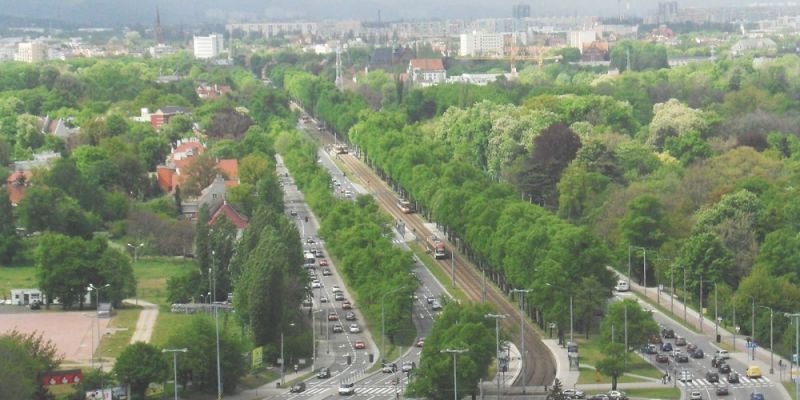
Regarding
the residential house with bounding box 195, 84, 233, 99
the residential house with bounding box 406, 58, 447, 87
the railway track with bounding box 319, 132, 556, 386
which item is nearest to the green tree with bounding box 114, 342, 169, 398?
the railway track with bounding box 319, 132, 556, 386

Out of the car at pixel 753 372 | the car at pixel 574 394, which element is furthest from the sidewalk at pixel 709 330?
the car at pixel 574 394

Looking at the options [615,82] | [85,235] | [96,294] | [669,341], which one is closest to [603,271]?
[669,341]

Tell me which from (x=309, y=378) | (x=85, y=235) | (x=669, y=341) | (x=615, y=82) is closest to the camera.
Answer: (x=309, y=378)

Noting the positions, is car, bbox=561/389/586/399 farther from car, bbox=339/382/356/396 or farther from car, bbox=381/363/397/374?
car, bbox=381/363/397/374

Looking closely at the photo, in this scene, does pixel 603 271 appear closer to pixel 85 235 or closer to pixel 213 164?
pixel 85 235

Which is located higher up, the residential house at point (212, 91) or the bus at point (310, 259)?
the bus at point (310, 259)

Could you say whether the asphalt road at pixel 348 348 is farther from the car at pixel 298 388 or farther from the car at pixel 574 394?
the car at pixel 574 394
